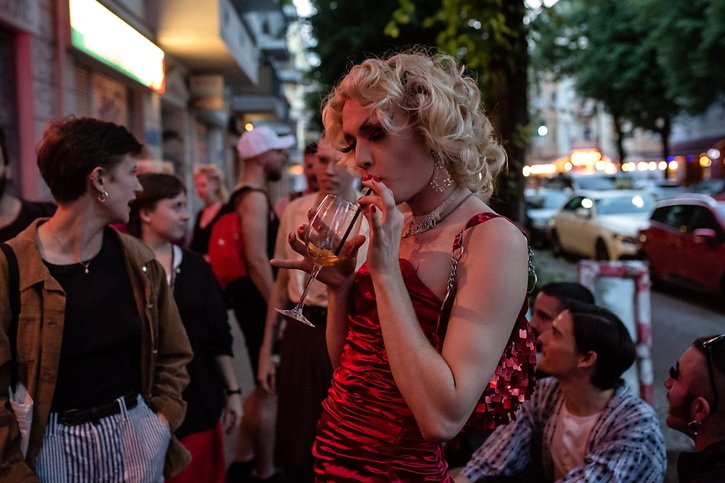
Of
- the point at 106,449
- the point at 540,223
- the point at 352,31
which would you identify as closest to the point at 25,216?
the point at 106,449

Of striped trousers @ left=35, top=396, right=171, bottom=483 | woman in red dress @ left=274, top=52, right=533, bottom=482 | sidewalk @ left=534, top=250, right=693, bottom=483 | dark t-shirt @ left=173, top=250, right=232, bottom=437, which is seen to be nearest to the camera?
woman in red dress @ left=274, top=52, right=533, bottom=482

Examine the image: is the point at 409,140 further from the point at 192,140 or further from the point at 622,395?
the point at 192,140

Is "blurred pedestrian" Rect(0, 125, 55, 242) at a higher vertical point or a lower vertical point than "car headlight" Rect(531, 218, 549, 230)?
higher

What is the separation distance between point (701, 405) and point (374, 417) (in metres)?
1.15

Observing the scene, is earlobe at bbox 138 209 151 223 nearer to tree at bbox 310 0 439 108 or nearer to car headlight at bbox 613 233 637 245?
car headlight at bbox 613 233 637 245

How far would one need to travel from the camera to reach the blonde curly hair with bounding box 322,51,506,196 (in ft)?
5.61

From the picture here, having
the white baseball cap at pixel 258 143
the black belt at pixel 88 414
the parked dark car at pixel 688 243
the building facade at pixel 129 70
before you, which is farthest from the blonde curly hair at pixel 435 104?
the parked dark car at pixel 688 243

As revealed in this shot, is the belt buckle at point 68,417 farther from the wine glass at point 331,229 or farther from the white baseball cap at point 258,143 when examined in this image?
the white baseball cap at point 258,143

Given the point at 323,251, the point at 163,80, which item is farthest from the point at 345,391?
the point at 163,80

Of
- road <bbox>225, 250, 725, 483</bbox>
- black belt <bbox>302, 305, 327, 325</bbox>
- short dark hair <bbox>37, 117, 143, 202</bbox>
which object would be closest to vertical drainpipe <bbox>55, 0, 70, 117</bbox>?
road <bbox>225, 250, 725, 483</bbox>

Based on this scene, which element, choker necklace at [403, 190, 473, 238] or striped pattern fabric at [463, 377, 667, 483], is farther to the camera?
striped pattern fabric at [463, 377, 667, 483]

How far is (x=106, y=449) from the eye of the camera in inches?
95.4

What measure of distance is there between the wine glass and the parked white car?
43.1 ft

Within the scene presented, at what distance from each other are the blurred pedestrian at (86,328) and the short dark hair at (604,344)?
1.72 meters
